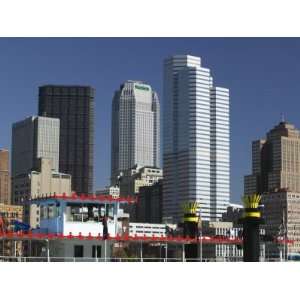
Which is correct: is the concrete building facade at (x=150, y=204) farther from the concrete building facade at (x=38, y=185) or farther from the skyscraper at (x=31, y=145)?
the concrete building facade at (x=38, y=185)

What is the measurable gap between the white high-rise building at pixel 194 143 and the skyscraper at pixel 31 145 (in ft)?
103

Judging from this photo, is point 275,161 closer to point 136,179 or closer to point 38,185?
point 136,179

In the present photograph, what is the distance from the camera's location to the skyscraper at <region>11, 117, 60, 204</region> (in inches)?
6353

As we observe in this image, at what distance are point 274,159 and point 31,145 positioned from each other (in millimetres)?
57506

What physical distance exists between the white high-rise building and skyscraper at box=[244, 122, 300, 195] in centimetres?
1070

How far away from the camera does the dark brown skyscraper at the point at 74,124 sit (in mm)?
170875

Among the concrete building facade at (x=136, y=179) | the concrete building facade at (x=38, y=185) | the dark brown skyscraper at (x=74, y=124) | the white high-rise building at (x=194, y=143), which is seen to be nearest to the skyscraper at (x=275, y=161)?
the white high-rise building at (x=194, y=143)

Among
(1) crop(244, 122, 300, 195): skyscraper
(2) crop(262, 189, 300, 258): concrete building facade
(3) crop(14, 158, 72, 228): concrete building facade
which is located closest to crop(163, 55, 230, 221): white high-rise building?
(1) crop(244, 122, 300, 195): skyscraper

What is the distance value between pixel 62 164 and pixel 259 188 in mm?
49780

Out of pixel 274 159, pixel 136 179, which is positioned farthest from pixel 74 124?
pixel 274 159

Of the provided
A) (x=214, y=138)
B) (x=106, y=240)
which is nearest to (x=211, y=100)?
(x=214, y=138)

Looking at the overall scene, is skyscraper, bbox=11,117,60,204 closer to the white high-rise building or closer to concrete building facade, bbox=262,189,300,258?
the white high-rise building
